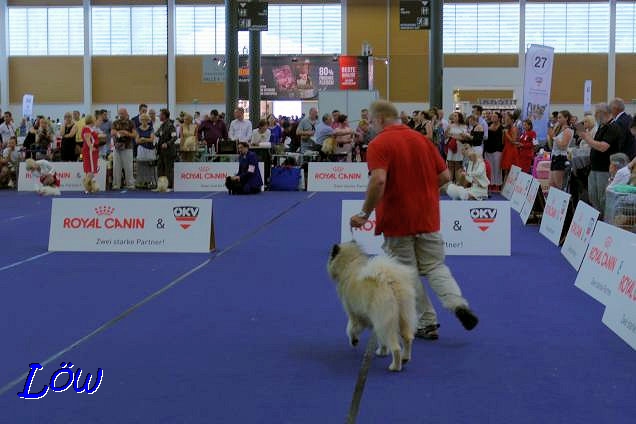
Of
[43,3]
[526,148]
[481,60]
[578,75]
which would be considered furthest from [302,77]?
[526,148]

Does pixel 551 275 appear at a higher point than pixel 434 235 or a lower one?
lower

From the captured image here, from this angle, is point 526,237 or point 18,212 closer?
point 526,237

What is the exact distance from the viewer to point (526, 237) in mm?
12094

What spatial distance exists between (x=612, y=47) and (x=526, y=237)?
96.0 ft

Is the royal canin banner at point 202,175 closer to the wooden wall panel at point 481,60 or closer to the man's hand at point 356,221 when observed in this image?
the man's hand at point 356,221

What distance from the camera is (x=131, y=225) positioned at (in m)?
10.7

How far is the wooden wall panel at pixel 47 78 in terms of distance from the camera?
40.4m

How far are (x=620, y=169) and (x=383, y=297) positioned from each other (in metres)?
5.78

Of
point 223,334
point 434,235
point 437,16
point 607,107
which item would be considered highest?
point 437,16

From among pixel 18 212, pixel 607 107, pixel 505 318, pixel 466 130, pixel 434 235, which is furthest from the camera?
pixel 466 130

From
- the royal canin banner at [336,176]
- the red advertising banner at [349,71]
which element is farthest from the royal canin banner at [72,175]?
the red advertising banner at [349,71]

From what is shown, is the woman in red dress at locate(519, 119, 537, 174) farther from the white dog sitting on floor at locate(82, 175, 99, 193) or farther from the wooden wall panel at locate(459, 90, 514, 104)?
the wooden wall panel at locate(459, 90, 514, 104)

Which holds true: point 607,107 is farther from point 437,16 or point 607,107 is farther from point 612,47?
point 612,47

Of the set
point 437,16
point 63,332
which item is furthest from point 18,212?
point 437,16
